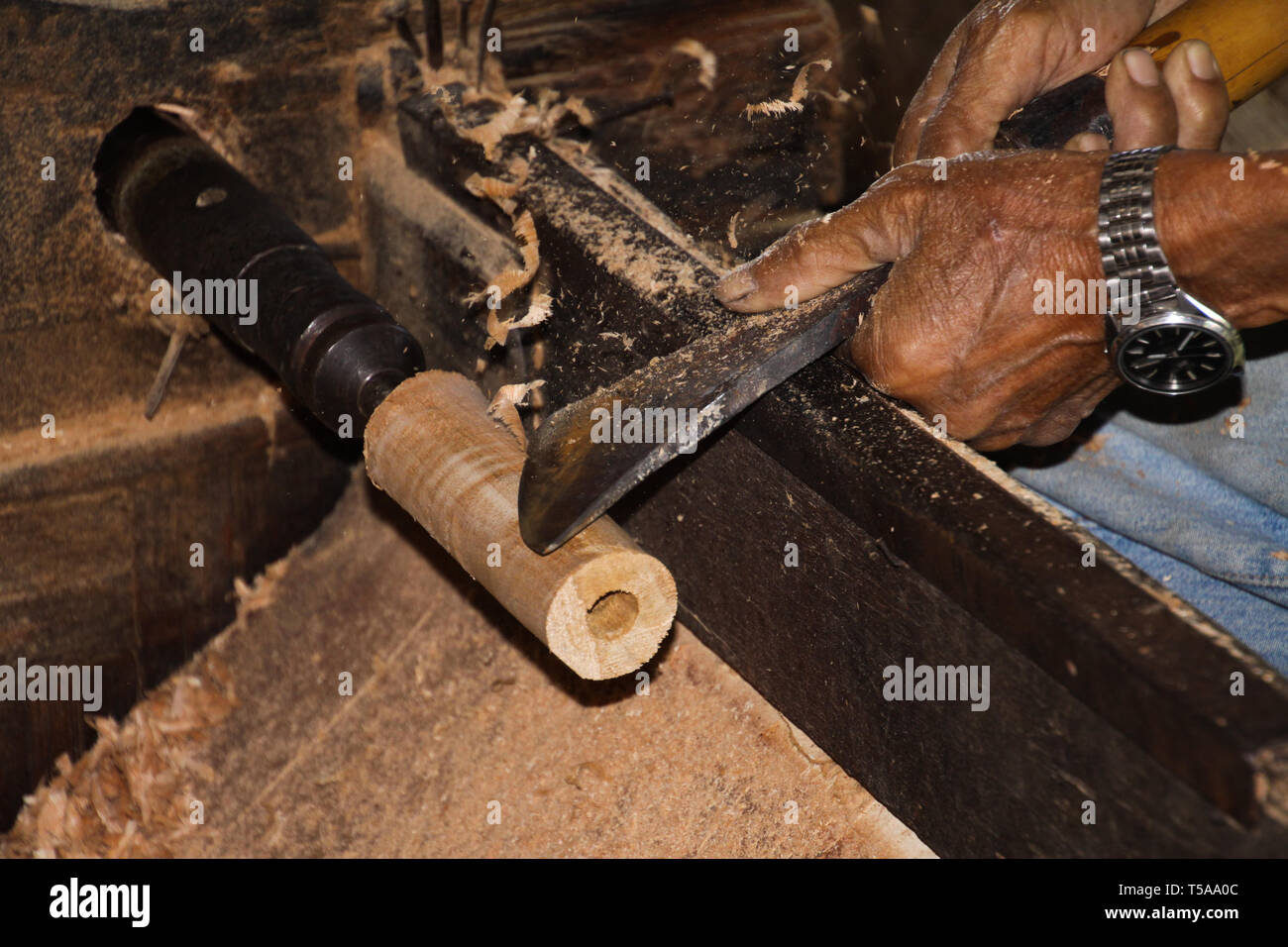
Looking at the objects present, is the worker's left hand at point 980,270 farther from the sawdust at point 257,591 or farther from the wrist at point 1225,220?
the sawdust at point 257,591

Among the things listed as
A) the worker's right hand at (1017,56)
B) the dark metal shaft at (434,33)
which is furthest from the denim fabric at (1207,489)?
the dark metal shaft at (434,33)

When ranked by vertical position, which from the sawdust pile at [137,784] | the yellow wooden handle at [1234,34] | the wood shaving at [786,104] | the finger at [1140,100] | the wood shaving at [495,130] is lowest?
the sawdust pile at [137,784]

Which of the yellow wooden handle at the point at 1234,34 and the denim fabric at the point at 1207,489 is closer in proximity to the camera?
the yellow wooden handle at the point at 1234,34

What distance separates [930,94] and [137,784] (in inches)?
87.7

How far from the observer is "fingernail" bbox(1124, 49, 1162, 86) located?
179 cm

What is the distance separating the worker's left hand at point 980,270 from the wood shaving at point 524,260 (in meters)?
0.51

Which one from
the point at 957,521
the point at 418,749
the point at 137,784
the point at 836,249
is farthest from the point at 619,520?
the point at 137,784

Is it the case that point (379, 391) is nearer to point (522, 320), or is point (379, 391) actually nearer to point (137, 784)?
point (522, 320)

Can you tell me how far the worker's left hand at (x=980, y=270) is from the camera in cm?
165

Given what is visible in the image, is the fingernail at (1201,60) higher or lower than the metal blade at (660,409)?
higher

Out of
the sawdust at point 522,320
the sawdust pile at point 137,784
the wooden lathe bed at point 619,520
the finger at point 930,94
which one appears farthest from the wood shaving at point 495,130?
the sawdust pile at point 137,784

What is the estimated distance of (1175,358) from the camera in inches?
64.4

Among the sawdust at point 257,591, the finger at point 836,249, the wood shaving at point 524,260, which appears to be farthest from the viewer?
the sawdust at point 257,591

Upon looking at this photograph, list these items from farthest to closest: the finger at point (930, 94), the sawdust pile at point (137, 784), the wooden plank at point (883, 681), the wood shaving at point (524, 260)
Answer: the sawdust pile at point (137, 784) < the wood shaving at point (524, 260) < the finger at point (930, 94) < the wooden plank at point (883, 681)
